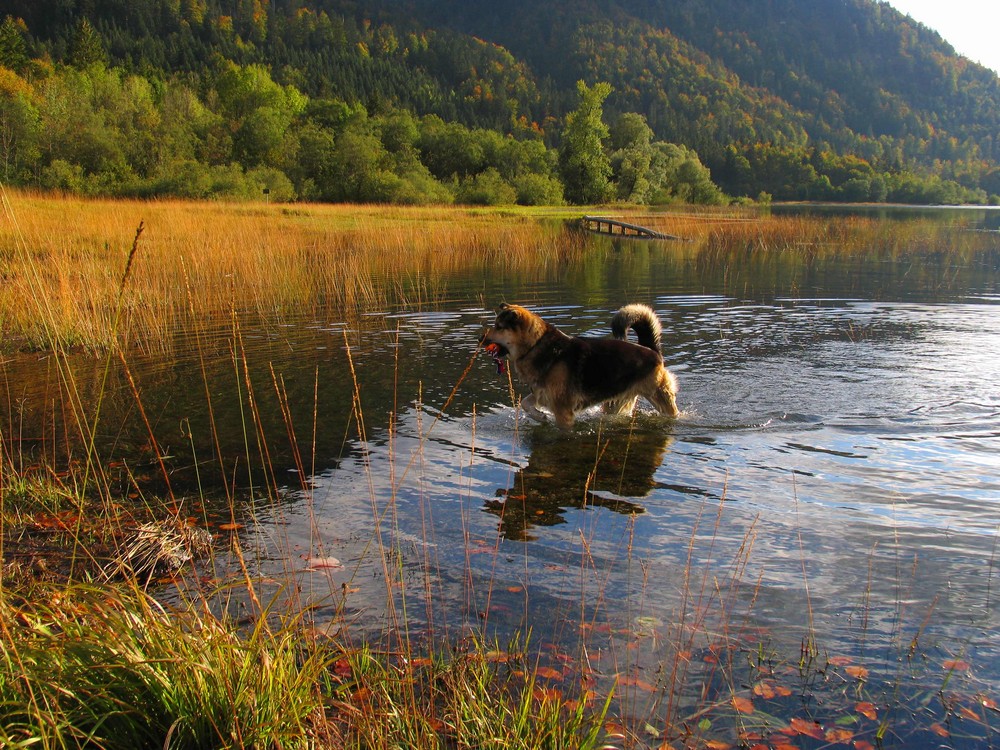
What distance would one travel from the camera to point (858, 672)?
4074mm

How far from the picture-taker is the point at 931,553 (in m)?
5.52

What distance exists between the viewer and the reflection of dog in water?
6.42m

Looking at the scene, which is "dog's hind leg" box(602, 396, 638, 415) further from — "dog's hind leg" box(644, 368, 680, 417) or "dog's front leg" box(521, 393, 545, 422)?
"dog's front leg" box(521, 393, 545, 422)

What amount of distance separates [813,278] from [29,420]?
20405 mm

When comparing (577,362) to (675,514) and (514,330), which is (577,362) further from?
(675,514)

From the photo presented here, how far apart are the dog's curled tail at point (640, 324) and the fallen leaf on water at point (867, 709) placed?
503 centimetres

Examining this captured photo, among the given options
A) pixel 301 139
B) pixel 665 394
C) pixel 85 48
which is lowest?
pixel 665 394

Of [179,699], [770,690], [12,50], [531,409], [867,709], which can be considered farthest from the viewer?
[12,50]

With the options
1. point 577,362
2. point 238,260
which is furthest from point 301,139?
point 577,362

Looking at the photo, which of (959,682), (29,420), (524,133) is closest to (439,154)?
(29,420)

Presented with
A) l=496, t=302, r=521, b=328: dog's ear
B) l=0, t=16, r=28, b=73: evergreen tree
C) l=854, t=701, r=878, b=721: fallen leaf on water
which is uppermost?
l=0, t=16, r=28, b=73: evergreen tree

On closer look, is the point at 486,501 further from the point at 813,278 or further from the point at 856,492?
the point at 813,278

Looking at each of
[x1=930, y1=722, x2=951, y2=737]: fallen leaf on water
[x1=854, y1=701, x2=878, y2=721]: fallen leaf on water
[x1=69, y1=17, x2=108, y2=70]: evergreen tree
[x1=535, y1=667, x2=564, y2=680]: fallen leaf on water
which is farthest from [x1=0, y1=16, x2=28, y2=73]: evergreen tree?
[x1=930, y1=722, x2=951, y2=737]: fallen leaf on water

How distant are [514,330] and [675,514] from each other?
2.89 meters
